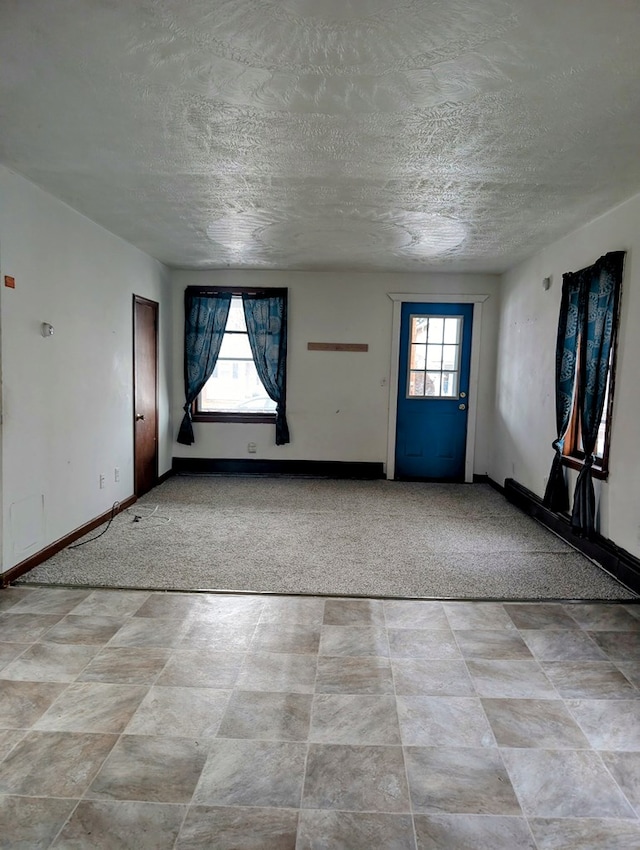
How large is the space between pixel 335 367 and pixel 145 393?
7.36 feet

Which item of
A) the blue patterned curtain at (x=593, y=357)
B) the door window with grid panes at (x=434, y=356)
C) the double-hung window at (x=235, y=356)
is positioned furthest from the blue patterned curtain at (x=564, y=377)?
the double-hung window at (x=235, y=356)

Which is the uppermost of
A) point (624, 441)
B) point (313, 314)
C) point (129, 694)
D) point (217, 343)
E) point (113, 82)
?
point (113, 82)

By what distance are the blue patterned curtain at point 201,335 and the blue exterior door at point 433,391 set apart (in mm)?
2195

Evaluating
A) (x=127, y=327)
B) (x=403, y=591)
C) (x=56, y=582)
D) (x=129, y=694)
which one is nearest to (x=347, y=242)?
(x=127, y=327)

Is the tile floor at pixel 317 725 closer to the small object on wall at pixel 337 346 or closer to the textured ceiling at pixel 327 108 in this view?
the textured ceiling at pixel 327 108

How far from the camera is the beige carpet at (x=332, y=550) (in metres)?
3.24

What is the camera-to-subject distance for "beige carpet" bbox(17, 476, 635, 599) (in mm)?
3240

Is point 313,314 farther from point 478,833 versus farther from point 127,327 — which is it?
point 478,833

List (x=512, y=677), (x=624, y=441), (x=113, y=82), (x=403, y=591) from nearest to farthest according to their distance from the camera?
(x=113, y=82) < (x=512, y=677) < (x=403, y=591) < (x=624, y=441)

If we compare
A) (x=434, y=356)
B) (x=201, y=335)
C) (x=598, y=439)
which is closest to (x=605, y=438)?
(x=598, y=439)

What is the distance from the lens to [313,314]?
20.6 ft

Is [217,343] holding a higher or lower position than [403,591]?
higher

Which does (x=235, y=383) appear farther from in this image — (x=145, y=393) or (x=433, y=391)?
(x=433, y=391)

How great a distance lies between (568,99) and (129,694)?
3069mm
